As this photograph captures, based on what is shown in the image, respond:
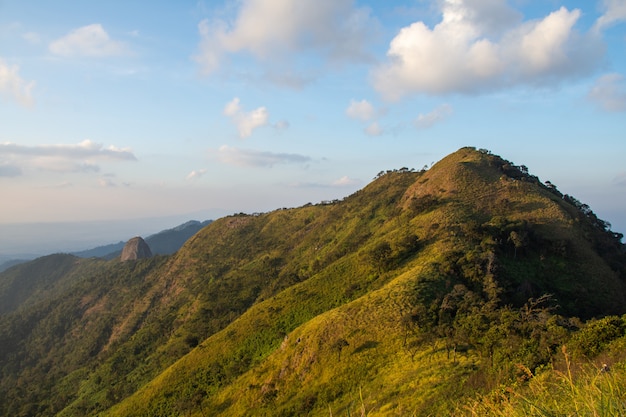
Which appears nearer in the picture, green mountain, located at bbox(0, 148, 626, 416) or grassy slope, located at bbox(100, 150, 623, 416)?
green mountain, located at bbox(0, 148, 626, 416)

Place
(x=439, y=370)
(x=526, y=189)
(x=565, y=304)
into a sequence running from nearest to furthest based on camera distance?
(x=439, y=370) < (x=565, y=304) < (x=526, y=189)

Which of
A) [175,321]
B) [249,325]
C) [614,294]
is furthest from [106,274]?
[614,294]

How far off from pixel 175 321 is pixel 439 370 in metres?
87.5

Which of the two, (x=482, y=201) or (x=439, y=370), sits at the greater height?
(x=482, y=201)

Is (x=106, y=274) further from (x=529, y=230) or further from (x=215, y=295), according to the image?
(x=529, y=230)

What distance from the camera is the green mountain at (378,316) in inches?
1278

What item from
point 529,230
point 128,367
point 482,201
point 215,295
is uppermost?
point 482,201

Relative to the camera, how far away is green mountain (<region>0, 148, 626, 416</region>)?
A: 3247cm

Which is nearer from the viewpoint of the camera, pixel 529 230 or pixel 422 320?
pixel 422 320

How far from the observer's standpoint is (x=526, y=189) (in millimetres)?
77125

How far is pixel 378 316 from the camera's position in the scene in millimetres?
46312

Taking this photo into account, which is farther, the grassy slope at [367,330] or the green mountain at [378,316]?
the grassy slope at [367,330]

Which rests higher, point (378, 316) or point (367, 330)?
point (378, 316)

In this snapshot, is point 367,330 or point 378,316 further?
point 378,316
